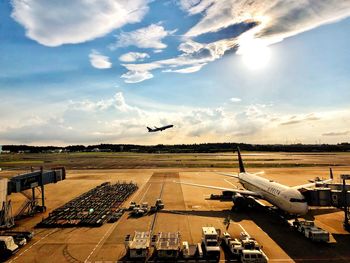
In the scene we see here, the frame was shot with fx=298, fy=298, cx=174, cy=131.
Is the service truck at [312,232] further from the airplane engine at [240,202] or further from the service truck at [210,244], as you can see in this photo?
the service truck at [210,244]

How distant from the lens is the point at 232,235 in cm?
4072

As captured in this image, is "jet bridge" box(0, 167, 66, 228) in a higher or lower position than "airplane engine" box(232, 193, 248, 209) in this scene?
higher

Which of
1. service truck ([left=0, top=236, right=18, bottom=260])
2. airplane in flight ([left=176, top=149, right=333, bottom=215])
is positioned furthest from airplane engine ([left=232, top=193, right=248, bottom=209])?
service truck ([left=0, top=236, right=18, bottom=260])

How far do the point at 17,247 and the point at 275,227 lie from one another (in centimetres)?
3497

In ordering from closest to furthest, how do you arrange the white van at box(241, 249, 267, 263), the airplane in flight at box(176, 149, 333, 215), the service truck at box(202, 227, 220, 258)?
the white van at box(241, 249, 267, 263)
the service truck at box(202, 227, 220, 258)
the airplane in flight at box(176, 149, 333, 215)

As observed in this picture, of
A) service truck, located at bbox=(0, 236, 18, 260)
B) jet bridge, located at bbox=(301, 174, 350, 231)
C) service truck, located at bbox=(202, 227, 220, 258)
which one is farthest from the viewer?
jet bridge, located at bbox=(301, 174, 350, 231)

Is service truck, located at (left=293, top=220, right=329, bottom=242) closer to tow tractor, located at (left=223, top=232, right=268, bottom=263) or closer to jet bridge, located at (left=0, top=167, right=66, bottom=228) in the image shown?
tow tractor, located at (left=223, top=232, right=268, bottom=263)

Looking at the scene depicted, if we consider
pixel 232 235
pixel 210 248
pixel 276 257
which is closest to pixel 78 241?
pixel 210 248

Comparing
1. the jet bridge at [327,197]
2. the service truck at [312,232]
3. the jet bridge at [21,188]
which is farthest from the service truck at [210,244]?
the jet bridge at [21,188]

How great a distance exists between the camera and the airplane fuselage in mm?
41750

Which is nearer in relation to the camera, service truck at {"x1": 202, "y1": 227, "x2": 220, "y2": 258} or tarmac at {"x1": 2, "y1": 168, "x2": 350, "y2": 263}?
service truck at {"x1": 202, "y1": 227, "x2": 220, "y2": 258}

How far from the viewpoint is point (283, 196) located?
4475 centimetres

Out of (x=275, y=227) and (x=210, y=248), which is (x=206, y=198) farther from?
(x=210, y=248)

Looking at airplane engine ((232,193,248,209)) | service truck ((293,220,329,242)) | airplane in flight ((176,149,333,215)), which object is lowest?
service truck ((293,220,329,242))
